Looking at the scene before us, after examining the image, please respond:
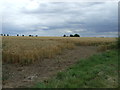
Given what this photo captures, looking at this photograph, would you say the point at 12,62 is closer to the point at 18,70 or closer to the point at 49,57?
the point at 18,70

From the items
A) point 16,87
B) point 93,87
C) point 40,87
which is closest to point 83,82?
point 93,87

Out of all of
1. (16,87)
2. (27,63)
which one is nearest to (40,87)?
(16,87)

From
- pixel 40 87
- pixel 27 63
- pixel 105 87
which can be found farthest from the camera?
pixel 27 63

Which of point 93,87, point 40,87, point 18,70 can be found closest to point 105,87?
point 93,87

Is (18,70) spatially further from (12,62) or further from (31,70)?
(12,62)

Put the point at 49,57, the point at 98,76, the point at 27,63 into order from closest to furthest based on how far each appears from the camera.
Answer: the point at 98,76
the point at 27,63
the point at 49,57

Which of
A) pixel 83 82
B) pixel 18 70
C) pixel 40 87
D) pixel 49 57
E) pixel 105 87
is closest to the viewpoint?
pixel 40 87

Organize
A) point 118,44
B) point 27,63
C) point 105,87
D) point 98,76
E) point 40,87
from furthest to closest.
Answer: point 118,44 → point 27,63 → point 98,76 → point 105,87 → point 40,87

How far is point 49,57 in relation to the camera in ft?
50.2

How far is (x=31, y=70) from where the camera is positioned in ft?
35.9

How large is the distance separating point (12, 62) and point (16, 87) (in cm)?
535

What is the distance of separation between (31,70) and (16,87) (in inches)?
138

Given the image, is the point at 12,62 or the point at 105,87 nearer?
the point at 105,87

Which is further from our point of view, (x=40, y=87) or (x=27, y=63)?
(x=27, y=63)
